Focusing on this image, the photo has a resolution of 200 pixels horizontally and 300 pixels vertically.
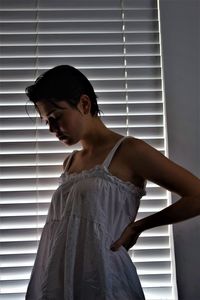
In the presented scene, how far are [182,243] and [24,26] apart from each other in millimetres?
808

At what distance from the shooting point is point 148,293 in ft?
3.48

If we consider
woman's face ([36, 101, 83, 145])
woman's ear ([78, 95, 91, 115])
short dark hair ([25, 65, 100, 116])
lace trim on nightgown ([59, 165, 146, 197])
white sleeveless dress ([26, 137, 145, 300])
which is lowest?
white sleeveless dress ([26, 137, 145, 300])

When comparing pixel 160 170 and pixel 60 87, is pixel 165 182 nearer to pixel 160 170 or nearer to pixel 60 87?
pixel 160 170

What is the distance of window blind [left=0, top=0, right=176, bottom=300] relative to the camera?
107 cm

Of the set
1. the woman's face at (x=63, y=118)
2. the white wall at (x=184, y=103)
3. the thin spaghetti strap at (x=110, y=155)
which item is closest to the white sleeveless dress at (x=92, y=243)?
the thin spaghetti strap at (x=110, y=155)

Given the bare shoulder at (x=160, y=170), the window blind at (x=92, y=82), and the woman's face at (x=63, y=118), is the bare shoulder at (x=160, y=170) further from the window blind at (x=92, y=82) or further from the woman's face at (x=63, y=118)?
the window blind at (x=92, y=82)

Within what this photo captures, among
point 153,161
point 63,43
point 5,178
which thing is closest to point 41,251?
point 5,178

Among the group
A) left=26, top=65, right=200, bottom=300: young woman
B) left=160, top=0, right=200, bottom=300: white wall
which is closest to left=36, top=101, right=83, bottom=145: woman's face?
left=26, top=65, right=200, bottom=300: young woman

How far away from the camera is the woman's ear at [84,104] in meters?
0.93

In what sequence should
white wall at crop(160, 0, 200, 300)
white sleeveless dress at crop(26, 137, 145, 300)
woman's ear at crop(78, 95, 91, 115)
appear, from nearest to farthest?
white sleeveless dress at crop(26, 137, 145, 300)
woman's ear at crop(78, 95, 91, 115)
white wall at crop(160, 0, 200, 300)

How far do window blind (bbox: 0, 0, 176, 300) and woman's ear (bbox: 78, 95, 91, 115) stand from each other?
186mm

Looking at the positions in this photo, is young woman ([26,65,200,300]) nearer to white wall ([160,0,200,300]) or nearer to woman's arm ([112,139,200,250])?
woman's arm ([112,139,200,250])

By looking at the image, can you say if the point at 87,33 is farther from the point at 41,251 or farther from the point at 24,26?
the point at 41,251

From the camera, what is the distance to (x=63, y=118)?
902mm
